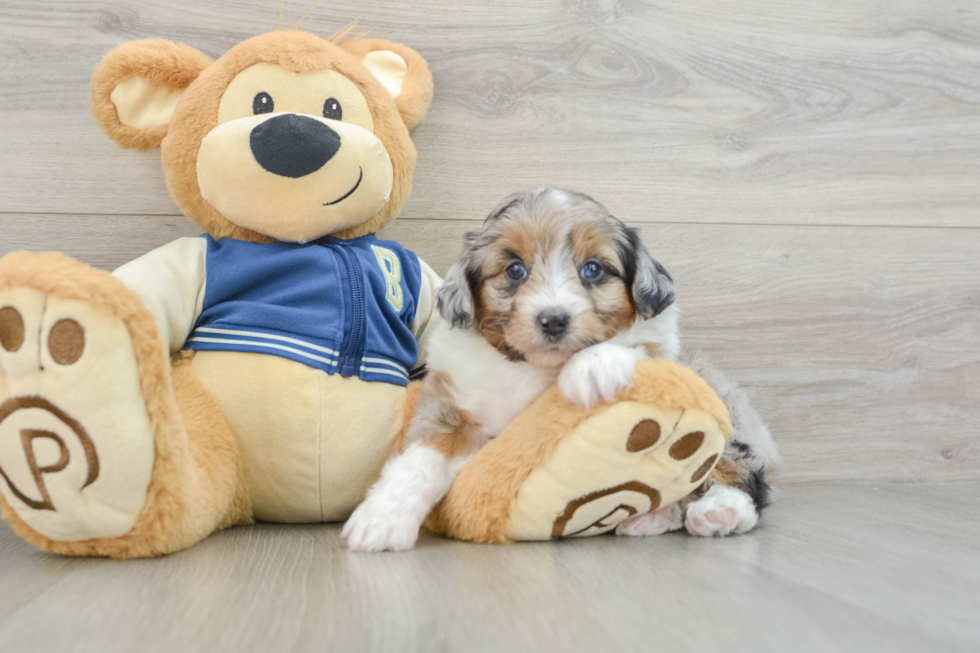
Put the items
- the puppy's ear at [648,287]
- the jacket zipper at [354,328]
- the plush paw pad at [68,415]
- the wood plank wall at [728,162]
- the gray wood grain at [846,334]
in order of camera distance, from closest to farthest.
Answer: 1. the plush paw pad at [68,415]
2. the puppy's ear at [648,287]
3. the jacket zipper at [354,328]
4. the wood plank wall at [728,162]
5. the gray wood grain at [846,334]

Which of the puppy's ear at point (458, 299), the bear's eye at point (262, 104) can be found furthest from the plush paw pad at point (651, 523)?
the bear's eye at point (262, 104)

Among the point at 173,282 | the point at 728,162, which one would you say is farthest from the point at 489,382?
the point at 728,162

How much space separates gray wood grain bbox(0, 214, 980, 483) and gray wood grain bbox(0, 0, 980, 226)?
0.09 m

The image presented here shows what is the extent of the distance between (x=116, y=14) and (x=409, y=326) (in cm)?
113

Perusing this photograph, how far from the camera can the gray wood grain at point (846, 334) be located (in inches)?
83.4

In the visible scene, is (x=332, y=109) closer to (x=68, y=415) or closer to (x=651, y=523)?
(x=68, y=415)

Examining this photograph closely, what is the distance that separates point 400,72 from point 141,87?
61 cm

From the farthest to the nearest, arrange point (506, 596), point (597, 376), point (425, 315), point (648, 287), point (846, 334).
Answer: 1. point (846, 334)
2. point (425, 315)
3. point (648, 287)
4. point (597, 376)
5. point (506, 596)

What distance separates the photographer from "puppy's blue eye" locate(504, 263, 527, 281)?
1.41 meters

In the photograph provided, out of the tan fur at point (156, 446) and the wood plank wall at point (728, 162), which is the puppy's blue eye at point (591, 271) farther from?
the tan fur at point (156, 446)

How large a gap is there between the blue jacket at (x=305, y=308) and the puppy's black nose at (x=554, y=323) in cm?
44

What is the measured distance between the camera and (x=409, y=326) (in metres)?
1.73

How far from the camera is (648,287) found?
140 cm

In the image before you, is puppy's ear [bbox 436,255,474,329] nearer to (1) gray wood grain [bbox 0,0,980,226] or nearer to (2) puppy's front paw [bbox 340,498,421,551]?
(2) puppy's front paw [bbox 340,498,421,551]
